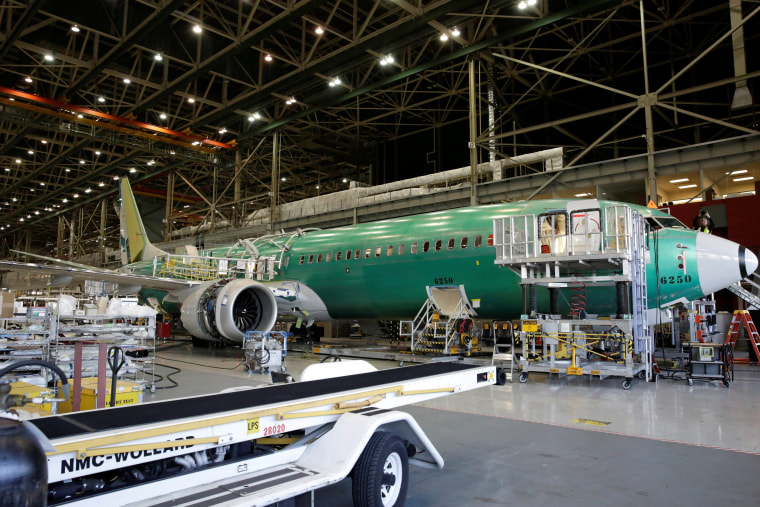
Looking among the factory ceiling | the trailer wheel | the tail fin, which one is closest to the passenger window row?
the factory ceiling

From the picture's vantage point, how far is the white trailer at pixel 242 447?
8.50 ft

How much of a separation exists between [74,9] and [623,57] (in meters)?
25.5

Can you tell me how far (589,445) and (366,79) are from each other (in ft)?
70.0

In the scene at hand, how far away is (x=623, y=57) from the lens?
27.6 metres

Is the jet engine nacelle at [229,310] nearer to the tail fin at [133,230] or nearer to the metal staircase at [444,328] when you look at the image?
the metal staircase at [444,328]

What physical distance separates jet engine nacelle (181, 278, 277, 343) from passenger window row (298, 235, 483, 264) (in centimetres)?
232

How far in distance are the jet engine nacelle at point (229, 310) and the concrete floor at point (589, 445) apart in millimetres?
3306

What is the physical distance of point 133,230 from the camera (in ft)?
76.2

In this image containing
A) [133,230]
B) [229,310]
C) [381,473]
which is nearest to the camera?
[381,473]

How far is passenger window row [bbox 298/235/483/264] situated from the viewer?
12.3 metres

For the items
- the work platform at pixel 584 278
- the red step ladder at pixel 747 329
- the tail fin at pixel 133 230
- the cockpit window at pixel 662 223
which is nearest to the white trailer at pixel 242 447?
the work platform at pixel 584 278

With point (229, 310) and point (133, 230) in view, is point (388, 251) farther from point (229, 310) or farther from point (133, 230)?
point (133, 230)

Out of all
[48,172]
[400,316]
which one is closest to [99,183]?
[48,172]

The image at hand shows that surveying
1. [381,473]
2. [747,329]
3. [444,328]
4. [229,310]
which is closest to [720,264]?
[747,329]
